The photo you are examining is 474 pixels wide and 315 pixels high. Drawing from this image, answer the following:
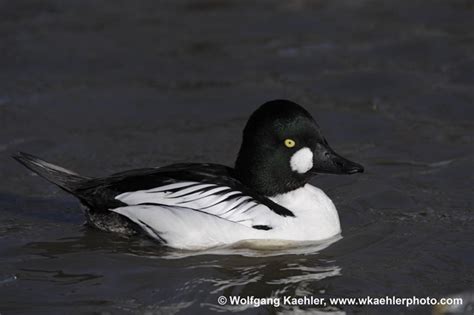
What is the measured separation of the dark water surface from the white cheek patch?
72 centimetres

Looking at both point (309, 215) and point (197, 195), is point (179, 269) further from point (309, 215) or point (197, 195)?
point (309, 215)

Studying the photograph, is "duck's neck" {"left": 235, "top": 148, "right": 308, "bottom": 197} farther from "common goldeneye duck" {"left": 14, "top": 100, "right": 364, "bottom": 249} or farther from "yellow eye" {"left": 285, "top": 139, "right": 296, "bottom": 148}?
"yellow eye" {"left": 285, "top": 139, "right": 296, "bottom": 148}

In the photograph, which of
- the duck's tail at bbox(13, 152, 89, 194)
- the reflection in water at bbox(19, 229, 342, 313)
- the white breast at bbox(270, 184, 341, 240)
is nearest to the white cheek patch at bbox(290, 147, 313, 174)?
the white breast at bbox(270, 184, 341, 240)

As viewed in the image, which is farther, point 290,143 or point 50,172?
point 50,172

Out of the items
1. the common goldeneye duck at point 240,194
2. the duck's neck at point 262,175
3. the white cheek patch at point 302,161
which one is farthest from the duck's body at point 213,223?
the white cheek patch at point 302,161

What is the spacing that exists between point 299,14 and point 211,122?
137 inches

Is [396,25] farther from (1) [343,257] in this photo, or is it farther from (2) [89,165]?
(1) [343,257]

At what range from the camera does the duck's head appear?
336 inches

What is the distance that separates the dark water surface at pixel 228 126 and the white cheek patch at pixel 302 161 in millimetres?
717

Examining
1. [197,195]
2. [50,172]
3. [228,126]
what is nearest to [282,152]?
[197,195]

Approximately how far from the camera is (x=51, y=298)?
759 cm

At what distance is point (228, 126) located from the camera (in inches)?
453

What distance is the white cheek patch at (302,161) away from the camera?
8648mm

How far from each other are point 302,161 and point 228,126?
116 inches
